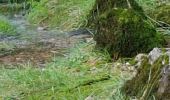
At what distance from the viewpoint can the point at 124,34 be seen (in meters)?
5.91

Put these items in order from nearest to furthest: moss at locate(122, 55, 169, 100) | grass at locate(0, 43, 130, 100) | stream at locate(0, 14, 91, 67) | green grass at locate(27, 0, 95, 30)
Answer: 1. moss at locate(122, 55, 169, 100)
2. grass at locate(0, 43, 130, 100)
3. stream at locate(0, 14, 91, 67)
4. green grass at locate(27, 0, 95, 30)

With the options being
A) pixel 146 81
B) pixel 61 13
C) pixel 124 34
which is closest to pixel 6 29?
pixel 61 13

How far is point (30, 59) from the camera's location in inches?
253

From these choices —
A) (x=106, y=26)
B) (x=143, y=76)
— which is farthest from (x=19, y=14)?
(x=143, y=76)

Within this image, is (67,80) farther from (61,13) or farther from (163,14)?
(61,13)

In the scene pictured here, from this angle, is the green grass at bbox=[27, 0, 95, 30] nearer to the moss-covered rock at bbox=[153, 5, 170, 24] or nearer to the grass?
the moss-covered rock at bbox=[153, 5, 170, 24]

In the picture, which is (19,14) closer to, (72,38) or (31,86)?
(72,38)

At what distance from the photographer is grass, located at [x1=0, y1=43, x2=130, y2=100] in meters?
4.50

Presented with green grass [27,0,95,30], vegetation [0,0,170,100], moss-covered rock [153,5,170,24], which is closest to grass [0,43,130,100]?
Result: vegetation [0,0,170,100]

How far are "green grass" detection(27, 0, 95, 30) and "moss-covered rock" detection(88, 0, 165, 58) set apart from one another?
2398 mm

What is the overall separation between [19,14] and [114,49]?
5.42 metres

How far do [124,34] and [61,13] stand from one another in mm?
3614

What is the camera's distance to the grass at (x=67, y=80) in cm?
450

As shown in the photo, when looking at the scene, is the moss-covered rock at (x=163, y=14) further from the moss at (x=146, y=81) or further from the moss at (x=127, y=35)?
the moss at (x=146, y=81)
